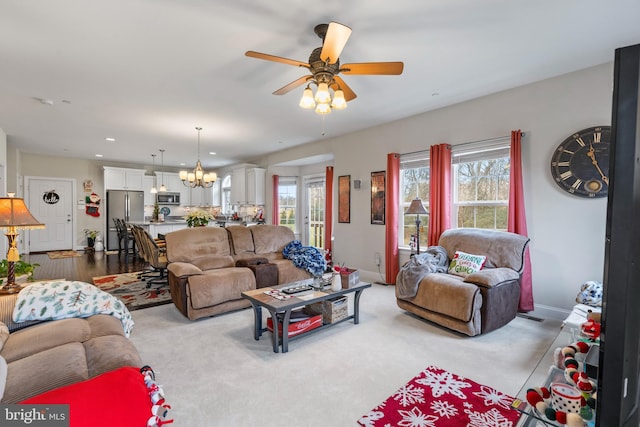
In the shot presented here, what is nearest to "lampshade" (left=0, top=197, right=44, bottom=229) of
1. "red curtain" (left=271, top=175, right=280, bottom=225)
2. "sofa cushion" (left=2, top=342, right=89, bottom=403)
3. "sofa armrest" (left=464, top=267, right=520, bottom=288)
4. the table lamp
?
the table lamp

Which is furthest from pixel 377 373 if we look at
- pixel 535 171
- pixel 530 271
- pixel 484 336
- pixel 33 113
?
pixel 33 113

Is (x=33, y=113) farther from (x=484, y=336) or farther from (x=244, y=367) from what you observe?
(x=484, y=336)

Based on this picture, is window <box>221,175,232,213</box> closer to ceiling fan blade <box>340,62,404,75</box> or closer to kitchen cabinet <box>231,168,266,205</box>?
kitchen cabinet <box>231,168,266,205</box>

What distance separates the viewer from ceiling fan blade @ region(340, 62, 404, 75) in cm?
227

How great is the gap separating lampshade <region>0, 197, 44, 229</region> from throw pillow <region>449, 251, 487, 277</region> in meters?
3.90

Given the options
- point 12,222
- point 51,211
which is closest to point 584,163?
point 12,222

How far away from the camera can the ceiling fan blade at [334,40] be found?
6.37ft

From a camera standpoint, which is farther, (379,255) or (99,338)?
(379,255)

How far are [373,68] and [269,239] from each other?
10.0 feet

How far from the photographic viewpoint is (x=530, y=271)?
A: 11.1 feet

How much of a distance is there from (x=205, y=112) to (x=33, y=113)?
8.36ft

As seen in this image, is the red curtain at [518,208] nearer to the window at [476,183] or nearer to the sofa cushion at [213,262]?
the window at [476,183]

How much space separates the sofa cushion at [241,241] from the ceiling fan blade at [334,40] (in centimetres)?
295

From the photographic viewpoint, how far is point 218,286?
3.36 meters
